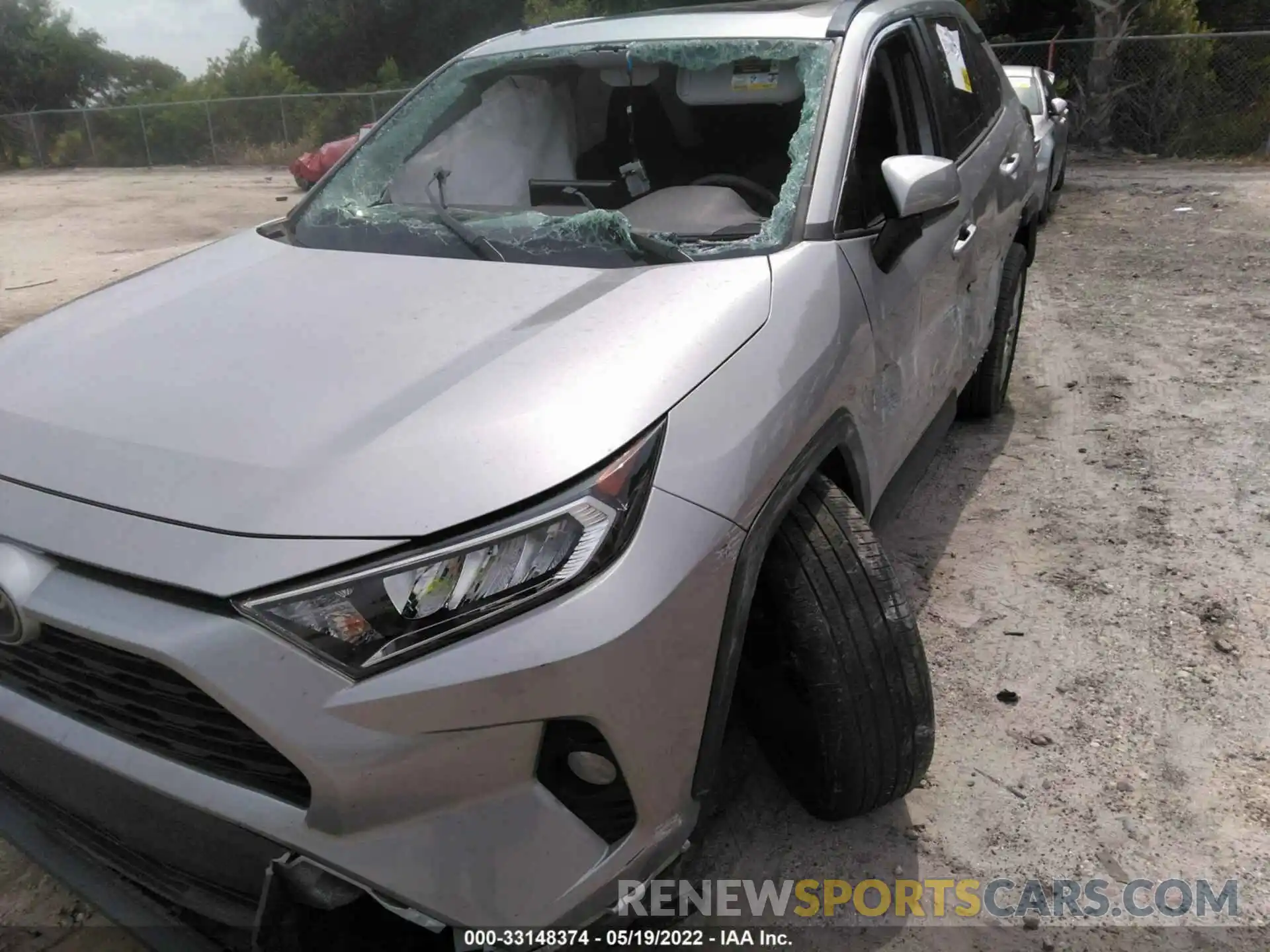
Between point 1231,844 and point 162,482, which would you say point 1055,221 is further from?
point 162,482

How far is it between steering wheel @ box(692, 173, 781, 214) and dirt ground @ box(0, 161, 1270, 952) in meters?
1.32

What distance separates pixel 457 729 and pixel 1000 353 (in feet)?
11.1

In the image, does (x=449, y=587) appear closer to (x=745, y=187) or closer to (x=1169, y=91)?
(x=745, y=187)

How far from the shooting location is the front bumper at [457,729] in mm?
1400

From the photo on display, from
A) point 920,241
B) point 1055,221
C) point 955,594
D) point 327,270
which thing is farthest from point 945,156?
point 1055,221

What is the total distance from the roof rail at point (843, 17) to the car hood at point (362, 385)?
954mm

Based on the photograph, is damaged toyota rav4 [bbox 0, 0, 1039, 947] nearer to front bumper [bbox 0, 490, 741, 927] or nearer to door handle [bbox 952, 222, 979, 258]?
front bumper [bbox 0, 490, 741, 927]

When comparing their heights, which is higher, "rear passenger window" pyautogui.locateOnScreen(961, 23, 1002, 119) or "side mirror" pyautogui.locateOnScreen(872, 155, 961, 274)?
"rear passenger window" pyautogui.locateOnScreen(961, 23, 1002, 119)

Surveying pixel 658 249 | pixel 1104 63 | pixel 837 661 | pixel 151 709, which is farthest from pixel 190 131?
pixel 837 661

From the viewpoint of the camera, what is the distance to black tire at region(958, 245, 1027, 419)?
4.04m

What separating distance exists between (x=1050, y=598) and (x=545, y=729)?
2.15 meters

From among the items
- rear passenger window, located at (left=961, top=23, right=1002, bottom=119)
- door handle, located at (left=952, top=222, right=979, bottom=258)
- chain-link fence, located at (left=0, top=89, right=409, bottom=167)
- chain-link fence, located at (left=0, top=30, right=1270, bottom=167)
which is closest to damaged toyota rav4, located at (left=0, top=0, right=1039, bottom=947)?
door handle, located at (left=952, top=222, right=979, bottom=258)

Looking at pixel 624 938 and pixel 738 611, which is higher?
pixel 738 611

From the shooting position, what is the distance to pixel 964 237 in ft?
10.2
